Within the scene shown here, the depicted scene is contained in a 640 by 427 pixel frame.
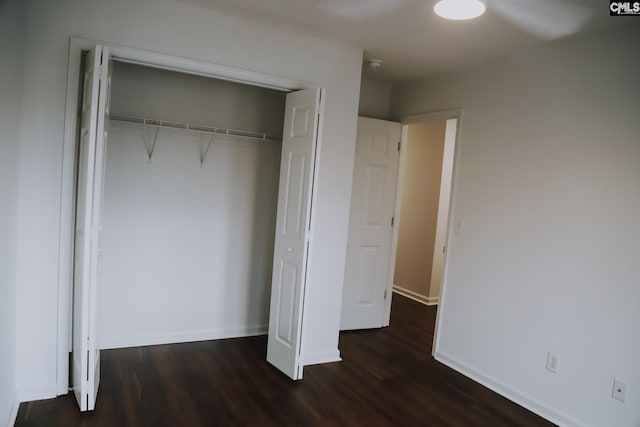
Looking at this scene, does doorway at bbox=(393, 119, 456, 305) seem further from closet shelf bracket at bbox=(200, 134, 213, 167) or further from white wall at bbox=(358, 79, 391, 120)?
closet shelf bracket at bbox=(200, 134, 213, 167)

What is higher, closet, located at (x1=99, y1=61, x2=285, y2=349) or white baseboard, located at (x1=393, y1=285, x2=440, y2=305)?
closet, located at (x1=99, y1=61, x2=285, y2=349)

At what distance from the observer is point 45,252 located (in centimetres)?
257

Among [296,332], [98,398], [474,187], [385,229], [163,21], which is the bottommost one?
[98,398]

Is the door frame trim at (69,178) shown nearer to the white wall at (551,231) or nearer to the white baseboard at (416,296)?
the white wall at (551,231)

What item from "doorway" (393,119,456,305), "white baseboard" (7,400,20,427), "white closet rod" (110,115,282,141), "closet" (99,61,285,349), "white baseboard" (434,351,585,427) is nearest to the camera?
"white baseboard" (7,400,20,427)

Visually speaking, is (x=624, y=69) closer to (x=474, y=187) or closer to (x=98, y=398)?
(x=474, y=187)

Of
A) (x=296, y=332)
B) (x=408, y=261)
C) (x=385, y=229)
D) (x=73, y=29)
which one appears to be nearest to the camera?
(x=73, y=29)

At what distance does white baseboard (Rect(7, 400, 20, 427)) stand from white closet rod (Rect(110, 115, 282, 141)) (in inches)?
77.1

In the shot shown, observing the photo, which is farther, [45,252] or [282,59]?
[282,59]

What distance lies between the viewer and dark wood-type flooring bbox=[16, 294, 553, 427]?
255 cm

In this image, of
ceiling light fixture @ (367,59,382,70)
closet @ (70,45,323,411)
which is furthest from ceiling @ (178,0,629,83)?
closet @ (70,45,323,411)

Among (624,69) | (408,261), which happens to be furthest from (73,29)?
(408,261)

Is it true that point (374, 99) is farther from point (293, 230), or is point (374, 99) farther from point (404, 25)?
point (293, 230)

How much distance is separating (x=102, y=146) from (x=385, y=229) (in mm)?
2832
